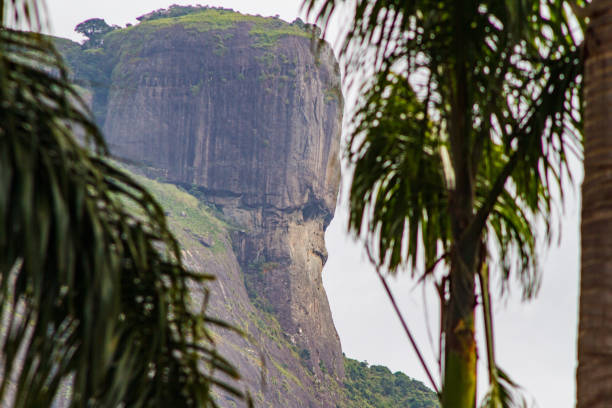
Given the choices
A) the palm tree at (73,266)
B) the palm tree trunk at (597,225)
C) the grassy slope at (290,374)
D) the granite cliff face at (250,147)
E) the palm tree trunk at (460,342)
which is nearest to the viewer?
the palm tree at (73,266)

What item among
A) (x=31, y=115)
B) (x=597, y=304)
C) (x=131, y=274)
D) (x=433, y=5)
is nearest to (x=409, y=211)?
(x=433, y=5)

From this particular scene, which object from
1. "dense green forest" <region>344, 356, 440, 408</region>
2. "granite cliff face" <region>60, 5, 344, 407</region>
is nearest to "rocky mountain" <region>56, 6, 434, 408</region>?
"granite cliff face" <region>60, 5, 344, 407</region>

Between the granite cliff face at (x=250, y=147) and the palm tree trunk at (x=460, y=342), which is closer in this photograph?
the palm tree trunk at (x=460, y=342)

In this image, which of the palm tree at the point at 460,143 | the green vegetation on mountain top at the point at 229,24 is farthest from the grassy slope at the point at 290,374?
the palm tree at the point at 460,143

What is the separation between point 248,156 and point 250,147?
2.55 feet

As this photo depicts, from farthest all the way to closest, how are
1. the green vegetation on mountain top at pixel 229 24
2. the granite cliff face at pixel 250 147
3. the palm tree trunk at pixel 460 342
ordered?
the green vegetation on mountain top at pixel 229 24, the granite cliff face at pixel 250 147, the palm tree trunk at pixel 460 342

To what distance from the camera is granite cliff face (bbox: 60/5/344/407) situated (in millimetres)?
65250

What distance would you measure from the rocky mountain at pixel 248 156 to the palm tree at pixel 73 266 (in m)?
60.3

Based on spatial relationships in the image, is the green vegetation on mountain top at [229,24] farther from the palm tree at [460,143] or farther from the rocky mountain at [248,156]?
the palm tree at [460,143]

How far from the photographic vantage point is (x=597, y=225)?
1.80 metres

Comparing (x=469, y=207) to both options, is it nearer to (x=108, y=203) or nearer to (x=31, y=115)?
(x=108, y=203)

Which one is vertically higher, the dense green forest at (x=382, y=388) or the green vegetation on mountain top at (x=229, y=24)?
the green vegetation on mountain top at (x=229, y=24)

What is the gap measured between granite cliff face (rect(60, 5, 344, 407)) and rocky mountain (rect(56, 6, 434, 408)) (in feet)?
0.28

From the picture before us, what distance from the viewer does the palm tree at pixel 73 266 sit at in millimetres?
1239
